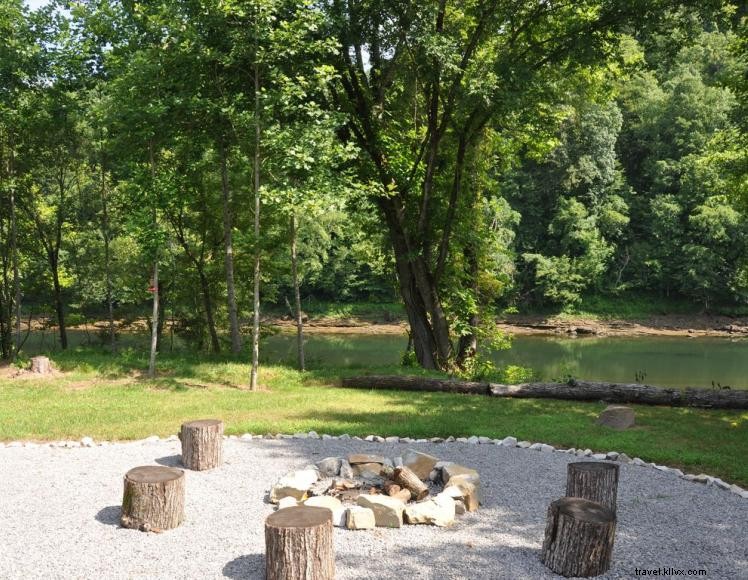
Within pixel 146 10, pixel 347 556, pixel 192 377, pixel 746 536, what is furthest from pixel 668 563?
→ pixel 146 10

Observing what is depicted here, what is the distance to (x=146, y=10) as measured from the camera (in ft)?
44.1

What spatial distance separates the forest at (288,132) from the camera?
12.5m

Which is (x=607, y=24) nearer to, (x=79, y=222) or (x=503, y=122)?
(x=503, y=122)

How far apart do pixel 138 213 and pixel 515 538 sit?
11.1 metres

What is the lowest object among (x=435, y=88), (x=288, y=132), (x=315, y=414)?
(x=315, y=414)

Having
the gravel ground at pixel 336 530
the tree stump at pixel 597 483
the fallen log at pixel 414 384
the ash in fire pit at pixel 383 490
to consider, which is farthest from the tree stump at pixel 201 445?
the fallen log at pixel 414 384

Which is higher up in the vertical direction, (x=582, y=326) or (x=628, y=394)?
(x=628, y=394)

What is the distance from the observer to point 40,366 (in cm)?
1380

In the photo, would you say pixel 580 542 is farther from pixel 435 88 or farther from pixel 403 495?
pixel 435 88

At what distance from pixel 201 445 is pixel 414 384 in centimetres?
642

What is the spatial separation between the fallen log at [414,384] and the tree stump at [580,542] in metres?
7.80

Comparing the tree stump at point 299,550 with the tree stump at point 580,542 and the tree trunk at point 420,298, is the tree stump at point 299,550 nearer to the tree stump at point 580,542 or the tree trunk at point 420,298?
the tree stump at point 580,542

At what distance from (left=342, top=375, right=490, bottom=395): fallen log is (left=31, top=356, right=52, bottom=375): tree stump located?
6.44 m

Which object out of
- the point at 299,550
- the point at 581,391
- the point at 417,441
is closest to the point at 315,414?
the point at 417,441
